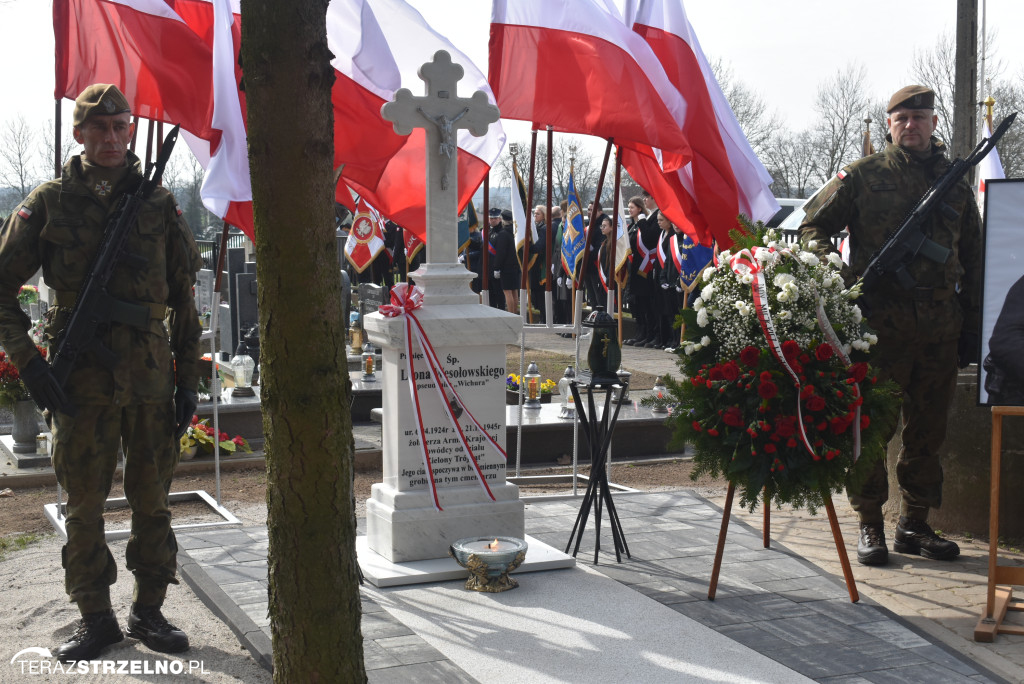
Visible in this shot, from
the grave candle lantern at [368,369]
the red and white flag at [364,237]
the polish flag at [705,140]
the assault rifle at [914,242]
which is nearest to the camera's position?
the assault rifle at [914,242]

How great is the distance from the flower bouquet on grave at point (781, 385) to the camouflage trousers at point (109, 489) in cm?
255

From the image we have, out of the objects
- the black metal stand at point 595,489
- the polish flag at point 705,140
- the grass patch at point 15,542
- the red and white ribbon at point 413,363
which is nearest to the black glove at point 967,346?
the polish flag at point 705,140

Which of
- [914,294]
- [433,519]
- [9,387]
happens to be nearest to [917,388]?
[914,294]

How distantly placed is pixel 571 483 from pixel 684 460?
5.08ft

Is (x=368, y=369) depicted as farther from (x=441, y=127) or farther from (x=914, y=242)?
(x=914, y=242)

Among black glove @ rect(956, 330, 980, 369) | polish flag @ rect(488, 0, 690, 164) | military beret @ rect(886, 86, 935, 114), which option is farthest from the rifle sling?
black glove @ rect(956, 330, 980, 369)

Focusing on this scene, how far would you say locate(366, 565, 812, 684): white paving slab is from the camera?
4.39 meters

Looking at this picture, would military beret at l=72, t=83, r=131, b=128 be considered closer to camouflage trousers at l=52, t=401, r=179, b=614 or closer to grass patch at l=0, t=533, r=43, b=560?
camouflage trousers at l=52, t=401, r=179, b=614

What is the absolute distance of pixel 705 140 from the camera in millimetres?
7355

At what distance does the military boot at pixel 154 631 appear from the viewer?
4.67 m

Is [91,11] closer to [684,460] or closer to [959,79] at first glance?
[684,460]

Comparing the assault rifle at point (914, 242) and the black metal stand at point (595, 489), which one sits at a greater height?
the assault rifle at point (914, 242)

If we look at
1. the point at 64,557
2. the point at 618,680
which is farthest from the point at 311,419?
the point at 64,557

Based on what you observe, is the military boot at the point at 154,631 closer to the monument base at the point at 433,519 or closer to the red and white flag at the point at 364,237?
the monument base at the point at 433,519
